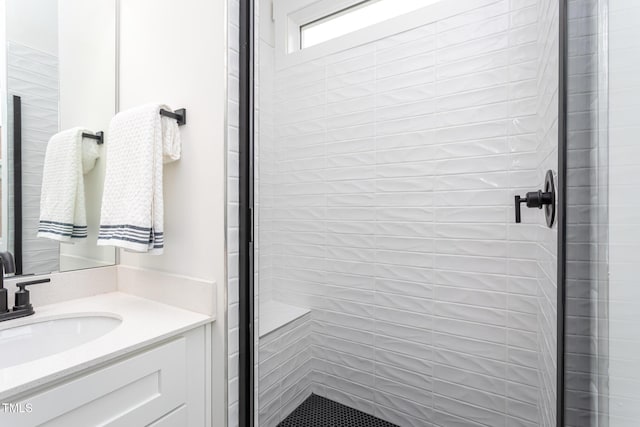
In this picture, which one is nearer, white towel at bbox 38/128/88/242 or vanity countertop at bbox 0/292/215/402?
vanity countertop at bbox 0/292/215/402

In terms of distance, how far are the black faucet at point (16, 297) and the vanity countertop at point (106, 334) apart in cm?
2

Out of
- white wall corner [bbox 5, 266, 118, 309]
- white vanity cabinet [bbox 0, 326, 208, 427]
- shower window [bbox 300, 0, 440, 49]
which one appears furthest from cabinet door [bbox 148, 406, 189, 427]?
shower window [bbox 300, 0, 440, 49]

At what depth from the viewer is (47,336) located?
35.4 inches

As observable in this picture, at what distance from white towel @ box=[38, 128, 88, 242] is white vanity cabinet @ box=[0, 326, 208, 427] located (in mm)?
603

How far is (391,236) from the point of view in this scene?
4.77 feet

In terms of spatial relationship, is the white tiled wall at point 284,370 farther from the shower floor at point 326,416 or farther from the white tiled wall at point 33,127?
the white tiled wall at point 33,127

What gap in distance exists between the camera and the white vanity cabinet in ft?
1.98

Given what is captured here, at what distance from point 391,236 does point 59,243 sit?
4.24ft

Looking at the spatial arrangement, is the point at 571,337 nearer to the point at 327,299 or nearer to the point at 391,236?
the point at 391,236

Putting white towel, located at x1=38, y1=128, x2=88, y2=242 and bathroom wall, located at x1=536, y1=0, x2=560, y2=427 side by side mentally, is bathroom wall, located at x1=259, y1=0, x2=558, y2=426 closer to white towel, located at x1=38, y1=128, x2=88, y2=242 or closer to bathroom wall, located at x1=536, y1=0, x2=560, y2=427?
bathroom wall, located at x1=536, y1=0, x2=560, y2=427

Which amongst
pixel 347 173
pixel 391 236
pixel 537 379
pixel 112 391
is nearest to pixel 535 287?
pixel 537 379

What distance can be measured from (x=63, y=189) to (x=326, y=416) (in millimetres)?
1487

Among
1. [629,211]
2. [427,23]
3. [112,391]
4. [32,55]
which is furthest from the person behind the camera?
[427,23]

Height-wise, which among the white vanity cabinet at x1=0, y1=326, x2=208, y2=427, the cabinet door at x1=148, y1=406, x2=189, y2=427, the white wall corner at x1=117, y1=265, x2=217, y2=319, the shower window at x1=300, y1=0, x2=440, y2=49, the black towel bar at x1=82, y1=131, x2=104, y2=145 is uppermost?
the shower window at x1=300, y1=0, x2=440, y2=49
